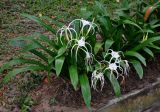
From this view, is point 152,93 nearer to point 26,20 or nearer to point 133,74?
point 133,74

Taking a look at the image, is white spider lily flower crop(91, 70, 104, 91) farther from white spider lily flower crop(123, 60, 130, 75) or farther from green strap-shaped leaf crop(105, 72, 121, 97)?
white spider lily flower crop(123, 60, 130, 75)

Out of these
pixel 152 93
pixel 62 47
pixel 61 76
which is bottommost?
pixel 152 93

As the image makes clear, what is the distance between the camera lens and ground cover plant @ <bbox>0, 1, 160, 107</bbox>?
4.23 meters

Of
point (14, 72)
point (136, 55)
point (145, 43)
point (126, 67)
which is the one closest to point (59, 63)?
point (14, 72)

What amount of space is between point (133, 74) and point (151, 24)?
33.7 inches

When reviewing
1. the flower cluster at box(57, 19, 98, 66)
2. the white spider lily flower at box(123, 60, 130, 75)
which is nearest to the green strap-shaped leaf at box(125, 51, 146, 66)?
the white spider lily flower at box(123, 60, 130, 75)

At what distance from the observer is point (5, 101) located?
13.9ft

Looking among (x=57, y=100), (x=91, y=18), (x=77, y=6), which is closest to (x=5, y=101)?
(x=57, y=100)

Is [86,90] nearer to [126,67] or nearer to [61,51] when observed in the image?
[61,51]

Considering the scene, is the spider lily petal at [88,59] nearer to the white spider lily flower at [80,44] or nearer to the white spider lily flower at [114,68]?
the white spider lily flower at [80,44]

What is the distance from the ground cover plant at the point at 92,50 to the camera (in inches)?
166

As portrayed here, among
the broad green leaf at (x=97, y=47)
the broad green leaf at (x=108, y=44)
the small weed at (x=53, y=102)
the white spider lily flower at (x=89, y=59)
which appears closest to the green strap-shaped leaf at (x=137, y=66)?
the broad green leaf at (x=108, y=44)

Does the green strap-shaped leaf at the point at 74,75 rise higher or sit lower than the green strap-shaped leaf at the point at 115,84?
higher

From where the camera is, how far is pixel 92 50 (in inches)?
178
